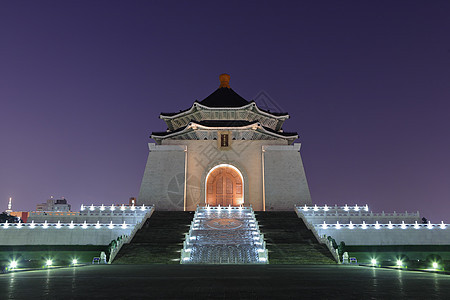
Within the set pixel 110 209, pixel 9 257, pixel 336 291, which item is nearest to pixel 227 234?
pixel 110 209

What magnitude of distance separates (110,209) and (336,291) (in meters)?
20.0

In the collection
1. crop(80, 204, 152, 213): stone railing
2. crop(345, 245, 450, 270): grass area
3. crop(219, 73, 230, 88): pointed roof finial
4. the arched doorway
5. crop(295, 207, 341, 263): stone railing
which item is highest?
crop(219, 73, 230, 88): pointed roof finial

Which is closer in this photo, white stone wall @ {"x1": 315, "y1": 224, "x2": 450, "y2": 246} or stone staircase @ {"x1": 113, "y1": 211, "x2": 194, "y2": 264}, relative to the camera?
stone staircase @ {"x1": 113, "y1": 211, "x2": 194, "y2": 264}

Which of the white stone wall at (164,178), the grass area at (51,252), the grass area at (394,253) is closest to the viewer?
the grass area at (394,253)

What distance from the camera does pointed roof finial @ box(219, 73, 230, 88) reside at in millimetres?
35062

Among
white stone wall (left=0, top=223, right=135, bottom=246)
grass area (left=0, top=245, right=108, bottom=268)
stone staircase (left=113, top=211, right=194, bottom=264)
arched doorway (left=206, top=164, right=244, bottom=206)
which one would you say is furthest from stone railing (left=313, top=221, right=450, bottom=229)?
grass area (left=0, top=245, right=108, bottom=268)

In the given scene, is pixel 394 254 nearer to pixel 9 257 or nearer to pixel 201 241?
pixel 201 241

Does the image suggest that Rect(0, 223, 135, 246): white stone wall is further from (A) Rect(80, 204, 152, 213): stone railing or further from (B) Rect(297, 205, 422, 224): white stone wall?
(B) Rect(297, 205, 422, 224): white stone wall

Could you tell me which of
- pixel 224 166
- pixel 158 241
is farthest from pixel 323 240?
pixel 224 166

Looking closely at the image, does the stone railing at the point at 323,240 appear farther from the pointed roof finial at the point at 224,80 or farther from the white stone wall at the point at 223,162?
the pointed roof finial at the point at 224,80

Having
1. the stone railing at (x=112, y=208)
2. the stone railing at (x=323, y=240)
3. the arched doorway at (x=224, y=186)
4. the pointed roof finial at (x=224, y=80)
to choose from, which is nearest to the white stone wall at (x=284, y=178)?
the arched doorway at (x=224, y=186)

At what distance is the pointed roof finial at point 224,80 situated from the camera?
3506 centimetres

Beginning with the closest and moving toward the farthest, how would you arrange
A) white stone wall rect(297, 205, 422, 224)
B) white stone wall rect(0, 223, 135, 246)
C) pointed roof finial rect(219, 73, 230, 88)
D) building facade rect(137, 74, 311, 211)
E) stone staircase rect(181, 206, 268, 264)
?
stone staircase rect(181, 206, 268, 264), white stone wall rect(0, 223, 135, 246), white stone wall rect(297, 205, 422, 224), building facade rect(137, 74, 311, 211), pointed roof finial rect(219, 73, 230, 88)

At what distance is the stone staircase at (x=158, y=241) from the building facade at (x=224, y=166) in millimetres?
5507
